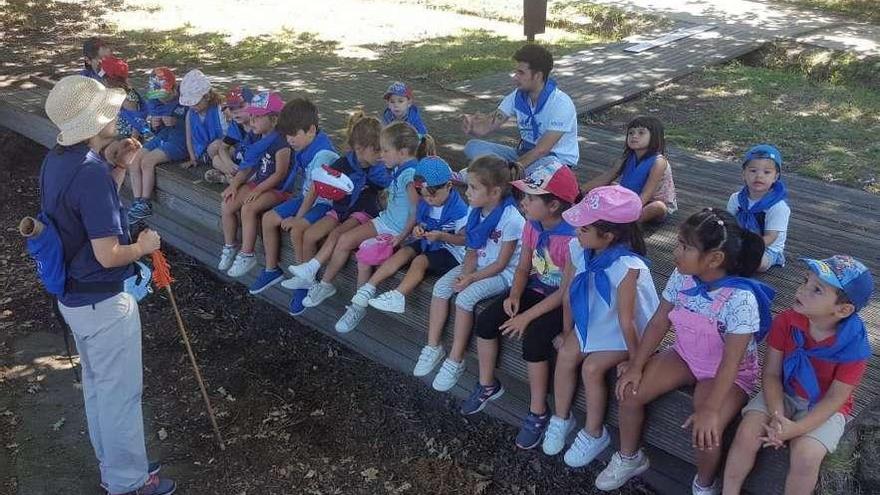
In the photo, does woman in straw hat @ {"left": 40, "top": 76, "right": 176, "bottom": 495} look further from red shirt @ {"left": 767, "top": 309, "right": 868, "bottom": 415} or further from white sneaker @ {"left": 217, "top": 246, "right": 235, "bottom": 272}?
red shirt @ {"left": 767, "top": 309, "right": 868, "bottom": 415}

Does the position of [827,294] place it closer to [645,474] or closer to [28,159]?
[645,474]

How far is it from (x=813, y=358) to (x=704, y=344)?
0.38 metres

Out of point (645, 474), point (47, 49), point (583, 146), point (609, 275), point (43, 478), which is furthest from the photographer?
point (47, 49)

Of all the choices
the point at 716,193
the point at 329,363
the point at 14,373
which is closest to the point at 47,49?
the point at 14,373

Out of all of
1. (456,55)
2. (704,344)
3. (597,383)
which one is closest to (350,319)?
(597,383)

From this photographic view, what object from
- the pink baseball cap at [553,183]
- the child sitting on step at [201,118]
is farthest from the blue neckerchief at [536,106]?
the child sitting on step at [201,118]

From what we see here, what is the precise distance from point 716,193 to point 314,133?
275cm

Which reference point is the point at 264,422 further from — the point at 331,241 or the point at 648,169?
the point at 648,169

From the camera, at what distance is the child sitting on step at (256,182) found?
498cm

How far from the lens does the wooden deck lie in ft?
10.3

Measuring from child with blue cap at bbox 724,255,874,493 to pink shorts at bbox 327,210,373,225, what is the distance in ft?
8.02

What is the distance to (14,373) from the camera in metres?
4.82

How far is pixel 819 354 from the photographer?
2711 mm

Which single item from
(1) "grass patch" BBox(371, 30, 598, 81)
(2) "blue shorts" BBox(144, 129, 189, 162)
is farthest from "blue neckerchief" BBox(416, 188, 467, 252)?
(1) "grass patch" BBox(371, 30, 598, 81)
